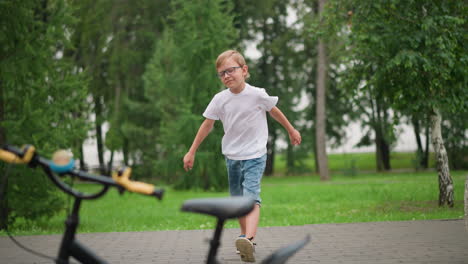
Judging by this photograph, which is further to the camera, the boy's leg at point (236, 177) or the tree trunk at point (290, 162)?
the tree trunk at point (290, 162)

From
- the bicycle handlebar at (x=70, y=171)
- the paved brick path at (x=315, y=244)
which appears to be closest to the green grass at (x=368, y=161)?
the paved brick path at (x=315, y=244)

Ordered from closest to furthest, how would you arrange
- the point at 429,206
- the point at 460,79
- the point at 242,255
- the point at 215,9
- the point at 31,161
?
the point at 31,161
the point at 242,255
the point at 460,79
the point at 429,206
the point at 215,9

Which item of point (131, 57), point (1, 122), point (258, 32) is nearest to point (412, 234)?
point (1, 122)

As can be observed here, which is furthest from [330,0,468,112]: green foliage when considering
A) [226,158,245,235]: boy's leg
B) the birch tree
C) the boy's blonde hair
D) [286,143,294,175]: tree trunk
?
[286,143,294,175]: tree trunk

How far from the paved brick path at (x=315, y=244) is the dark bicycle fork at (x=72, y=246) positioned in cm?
312

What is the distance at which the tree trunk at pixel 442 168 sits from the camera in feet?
38.8

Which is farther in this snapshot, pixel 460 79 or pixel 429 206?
pixel 429 206

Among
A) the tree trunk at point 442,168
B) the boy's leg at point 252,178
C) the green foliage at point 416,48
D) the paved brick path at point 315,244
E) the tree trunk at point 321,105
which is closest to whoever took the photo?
the boy's leg at point 252,178

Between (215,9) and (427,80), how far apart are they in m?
13.7

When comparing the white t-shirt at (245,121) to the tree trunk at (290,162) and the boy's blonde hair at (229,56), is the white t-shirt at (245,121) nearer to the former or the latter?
the boy's blonde hair at (229,56)

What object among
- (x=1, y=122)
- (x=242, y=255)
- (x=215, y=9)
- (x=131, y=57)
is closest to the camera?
(x=242, y=255)

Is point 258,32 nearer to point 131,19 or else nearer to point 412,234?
point 131,19

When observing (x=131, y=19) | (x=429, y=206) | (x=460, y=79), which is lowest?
(x=429, y=206)

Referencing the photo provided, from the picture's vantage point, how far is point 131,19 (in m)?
33.6
